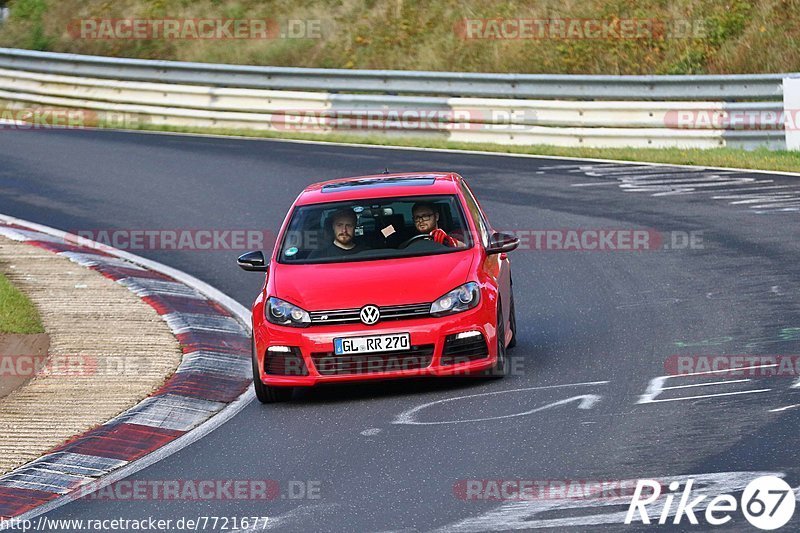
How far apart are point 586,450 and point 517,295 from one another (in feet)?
20.2

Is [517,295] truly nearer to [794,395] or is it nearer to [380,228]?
[380,228]

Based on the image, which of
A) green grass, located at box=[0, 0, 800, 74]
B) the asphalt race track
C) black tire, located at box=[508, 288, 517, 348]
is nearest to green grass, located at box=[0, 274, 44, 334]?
the asphalt race track

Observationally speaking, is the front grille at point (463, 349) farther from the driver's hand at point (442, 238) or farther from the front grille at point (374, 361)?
the driver's hand at point (442, 238)

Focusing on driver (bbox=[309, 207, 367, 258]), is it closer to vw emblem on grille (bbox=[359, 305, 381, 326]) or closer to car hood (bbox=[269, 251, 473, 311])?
car hood (bbox=[269, 251, 473, 311])

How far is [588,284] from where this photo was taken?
572 inches

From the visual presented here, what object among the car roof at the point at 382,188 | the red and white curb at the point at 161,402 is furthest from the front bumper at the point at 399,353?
the car roof at the point at 382,188

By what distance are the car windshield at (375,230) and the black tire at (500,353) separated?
0.68 m

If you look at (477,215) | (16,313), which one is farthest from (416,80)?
(477,215)

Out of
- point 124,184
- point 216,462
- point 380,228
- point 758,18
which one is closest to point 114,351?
point 380,228

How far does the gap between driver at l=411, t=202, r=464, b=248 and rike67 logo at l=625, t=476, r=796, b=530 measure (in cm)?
429

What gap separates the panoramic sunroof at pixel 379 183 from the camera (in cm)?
1204

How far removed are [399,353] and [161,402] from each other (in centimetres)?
178

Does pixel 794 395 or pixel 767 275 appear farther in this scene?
pixel 767 275

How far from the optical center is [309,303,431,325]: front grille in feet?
33.8
